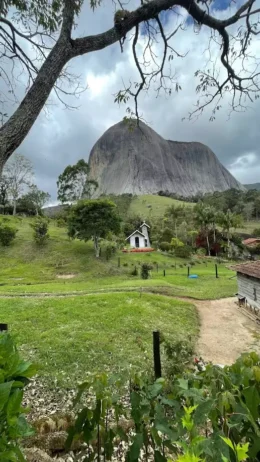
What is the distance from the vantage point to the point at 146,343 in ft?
27.7

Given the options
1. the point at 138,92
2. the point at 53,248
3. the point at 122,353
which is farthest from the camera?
the point at 53,248

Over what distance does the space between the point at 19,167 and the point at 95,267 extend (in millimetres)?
28679

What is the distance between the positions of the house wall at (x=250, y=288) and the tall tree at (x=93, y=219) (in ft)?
53.6

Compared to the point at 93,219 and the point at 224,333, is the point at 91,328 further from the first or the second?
the point at 93,219

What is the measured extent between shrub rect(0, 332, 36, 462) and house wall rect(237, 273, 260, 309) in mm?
13274

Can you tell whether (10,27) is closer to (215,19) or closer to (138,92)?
(138,92)

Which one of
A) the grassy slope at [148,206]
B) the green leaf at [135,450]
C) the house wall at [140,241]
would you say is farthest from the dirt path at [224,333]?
the grassy slope at [148,206]

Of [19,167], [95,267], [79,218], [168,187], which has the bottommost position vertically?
[95,267]

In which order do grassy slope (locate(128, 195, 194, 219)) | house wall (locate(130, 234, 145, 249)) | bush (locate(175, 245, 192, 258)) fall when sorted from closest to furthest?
bush (locate(175, 245, 192, 258)) → house wall (locate(130, 234, 145, 249)) → grassy slope (locate(128, 195, 194, 219))

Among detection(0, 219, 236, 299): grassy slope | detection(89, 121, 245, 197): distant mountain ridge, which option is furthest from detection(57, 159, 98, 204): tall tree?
detection(89, 121, 245, 197): distant mountain ridge

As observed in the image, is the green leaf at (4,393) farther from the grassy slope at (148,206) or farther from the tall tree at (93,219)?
the grassy slope at (148,206)

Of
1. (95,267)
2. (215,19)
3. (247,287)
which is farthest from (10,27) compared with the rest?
(95,267)

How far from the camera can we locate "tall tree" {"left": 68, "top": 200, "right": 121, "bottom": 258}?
1116 inches

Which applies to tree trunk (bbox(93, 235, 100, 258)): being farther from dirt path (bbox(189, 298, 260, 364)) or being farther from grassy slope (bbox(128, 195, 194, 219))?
grassy slope (bbox(128, 195, 194, 219))
